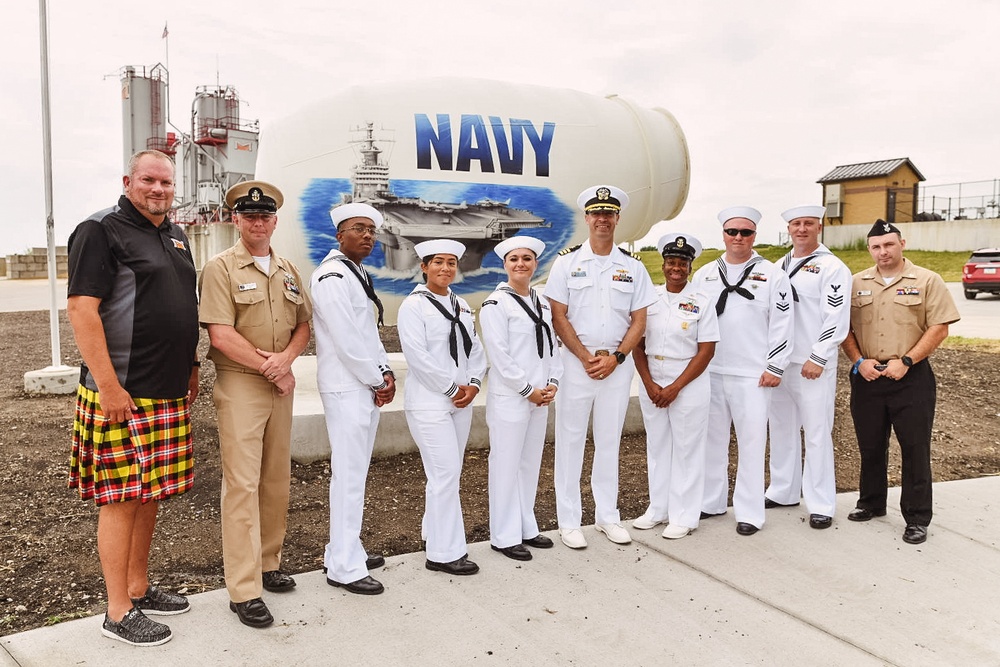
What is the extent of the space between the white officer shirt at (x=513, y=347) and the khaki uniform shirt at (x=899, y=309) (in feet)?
6.37

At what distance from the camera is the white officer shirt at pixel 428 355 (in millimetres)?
3801

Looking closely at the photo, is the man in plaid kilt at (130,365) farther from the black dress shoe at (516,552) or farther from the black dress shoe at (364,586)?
the black dress shoe at (516,552)

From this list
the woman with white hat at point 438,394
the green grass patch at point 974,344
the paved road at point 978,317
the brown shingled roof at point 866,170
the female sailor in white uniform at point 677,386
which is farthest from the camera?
the brown shingled roof at point 866,170

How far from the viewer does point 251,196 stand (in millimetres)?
3416

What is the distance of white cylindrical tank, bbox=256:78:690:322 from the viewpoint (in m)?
5.72

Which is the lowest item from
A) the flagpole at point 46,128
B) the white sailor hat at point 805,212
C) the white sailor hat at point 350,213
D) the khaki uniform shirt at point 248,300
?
the khaki uniform shirt at point 248,300

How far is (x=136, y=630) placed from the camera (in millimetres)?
3119

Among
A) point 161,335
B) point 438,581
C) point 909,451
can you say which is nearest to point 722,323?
point 909,451

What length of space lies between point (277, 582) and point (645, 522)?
2.07 m

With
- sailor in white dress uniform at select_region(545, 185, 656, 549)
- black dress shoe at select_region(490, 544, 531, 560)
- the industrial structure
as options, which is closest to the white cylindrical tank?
sailor in white dress uniform at select_region(545, 185, 656, 549)

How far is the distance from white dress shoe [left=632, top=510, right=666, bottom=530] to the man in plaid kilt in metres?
2.51

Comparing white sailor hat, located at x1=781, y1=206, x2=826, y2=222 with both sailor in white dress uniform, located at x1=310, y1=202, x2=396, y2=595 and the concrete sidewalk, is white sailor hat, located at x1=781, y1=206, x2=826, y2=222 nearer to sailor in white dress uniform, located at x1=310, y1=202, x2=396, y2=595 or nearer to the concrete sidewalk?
the concrete sidewalk

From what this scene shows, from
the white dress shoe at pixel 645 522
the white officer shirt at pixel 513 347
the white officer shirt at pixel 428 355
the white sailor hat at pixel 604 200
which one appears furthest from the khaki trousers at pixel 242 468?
the white dress shoe at pixel 645 522

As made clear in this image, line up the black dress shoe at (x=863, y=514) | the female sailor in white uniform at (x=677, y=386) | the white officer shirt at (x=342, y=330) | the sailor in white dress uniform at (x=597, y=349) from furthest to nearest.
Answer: the black dress shoe at (x=863, y=514), the female sailor in white uniform at (x=677, y=386), the sailor in white dress uniform at (x=597, y=349), the white officer shirt at (x=342, y=330)
